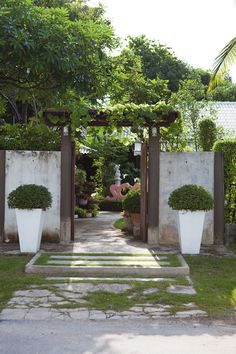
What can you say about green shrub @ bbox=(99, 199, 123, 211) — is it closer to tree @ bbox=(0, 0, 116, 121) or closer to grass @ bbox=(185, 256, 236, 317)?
tree @ bbox=(0, 0, 116, 121)

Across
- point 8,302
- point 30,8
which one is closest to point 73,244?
point 8,302

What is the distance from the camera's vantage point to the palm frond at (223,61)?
11.6 metres

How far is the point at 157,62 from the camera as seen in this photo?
3064 centimetres

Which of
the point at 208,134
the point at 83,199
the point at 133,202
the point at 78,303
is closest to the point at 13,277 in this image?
the point at 78,303

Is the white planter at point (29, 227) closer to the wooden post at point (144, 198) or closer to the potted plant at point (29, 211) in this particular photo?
the potted plant at point (29, 211)

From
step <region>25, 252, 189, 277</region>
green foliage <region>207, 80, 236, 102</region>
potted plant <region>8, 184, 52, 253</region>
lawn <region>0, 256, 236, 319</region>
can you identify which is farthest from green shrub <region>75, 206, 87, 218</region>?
green foliage <region>207, 80, 236, 102</region>

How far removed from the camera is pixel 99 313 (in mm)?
5668

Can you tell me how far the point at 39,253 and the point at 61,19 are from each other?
4.19 meters

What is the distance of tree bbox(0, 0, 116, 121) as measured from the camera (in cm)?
757

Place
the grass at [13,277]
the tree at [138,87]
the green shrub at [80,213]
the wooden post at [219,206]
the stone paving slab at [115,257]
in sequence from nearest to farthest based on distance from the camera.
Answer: the grass at [13,277] < the stone paving slab at [115,257] < the wooden post at [219,206] < the tree at [138,87] < the green shrub at [80,213]

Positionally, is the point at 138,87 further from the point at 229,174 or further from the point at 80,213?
the point at 229,174

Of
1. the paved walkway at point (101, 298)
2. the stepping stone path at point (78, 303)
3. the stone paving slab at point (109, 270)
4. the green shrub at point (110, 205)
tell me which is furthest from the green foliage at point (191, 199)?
the green shrub at point (110, 205)

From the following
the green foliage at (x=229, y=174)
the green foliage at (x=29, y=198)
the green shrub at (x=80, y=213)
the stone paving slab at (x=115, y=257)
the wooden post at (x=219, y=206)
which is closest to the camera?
the stone paving slab at (x=115, y=257)

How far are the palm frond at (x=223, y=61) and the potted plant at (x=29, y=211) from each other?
544 centimetres
